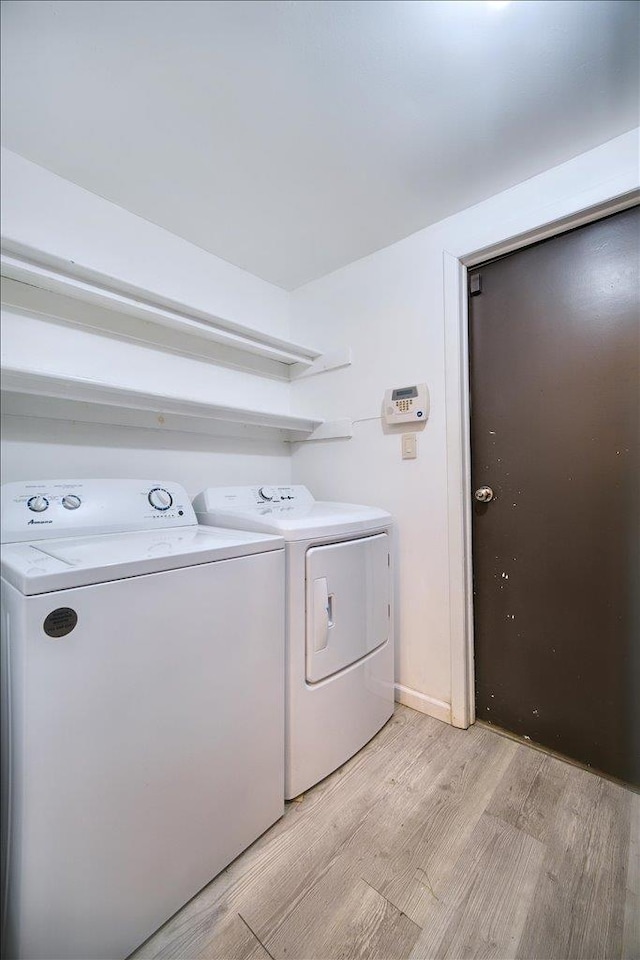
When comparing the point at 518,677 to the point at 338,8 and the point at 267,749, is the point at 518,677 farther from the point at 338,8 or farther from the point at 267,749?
the point at 338,8

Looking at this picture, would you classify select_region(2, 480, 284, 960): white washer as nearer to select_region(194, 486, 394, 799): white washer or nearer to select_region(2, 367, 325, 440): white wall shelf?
select_region(194, 486, 394, 799): white washer

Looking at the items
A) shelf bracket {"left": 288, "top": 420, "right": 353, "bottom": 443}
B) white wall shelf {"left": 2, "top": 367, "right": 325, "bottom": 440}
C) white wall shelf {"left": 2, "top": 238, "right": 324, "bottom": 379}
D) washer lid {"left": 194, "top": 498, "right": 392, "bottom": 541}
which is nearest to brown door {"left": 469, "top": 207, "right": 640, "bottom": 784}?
washer lid {"left": 194, "top": 498, "right": 392, "bottom": 541}

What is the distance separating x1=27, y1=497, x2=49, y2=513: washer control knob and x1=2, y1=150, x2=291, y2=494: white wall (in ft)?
0.25

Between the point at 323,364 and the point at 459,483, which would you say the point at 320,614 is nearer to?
the point at 459,483

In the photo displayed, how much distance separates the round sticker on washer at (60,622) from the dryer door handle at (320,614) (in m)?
0.65

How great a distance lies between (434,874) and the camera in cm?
93

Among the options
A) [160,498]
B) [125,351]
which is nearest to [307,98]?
[125,351]

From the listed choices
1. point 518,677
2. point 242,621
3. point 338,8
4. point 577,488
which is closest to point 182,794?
point 242,621

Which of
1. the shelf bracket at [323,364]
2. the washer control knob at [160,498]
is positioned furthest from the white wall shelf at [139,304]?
the washer control knob at [160,498]

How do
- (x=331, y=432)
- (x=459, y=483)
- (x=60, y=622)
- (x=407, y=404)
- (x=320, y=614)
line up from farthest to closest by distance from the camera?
(x=331, y=432) → (x=407, y=404) → (x=459, y=483) → (x=320, y=614) → (x=60, y=622)

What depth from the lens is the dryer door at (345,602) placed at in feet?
3.80

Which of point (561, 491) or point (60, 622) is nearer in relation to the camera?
point (60, 622)

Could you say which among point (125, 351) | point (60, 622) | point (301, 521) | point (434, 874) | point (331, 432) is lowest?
point (434, 874)

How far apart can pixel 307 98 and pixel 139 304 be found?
2.65 feet
